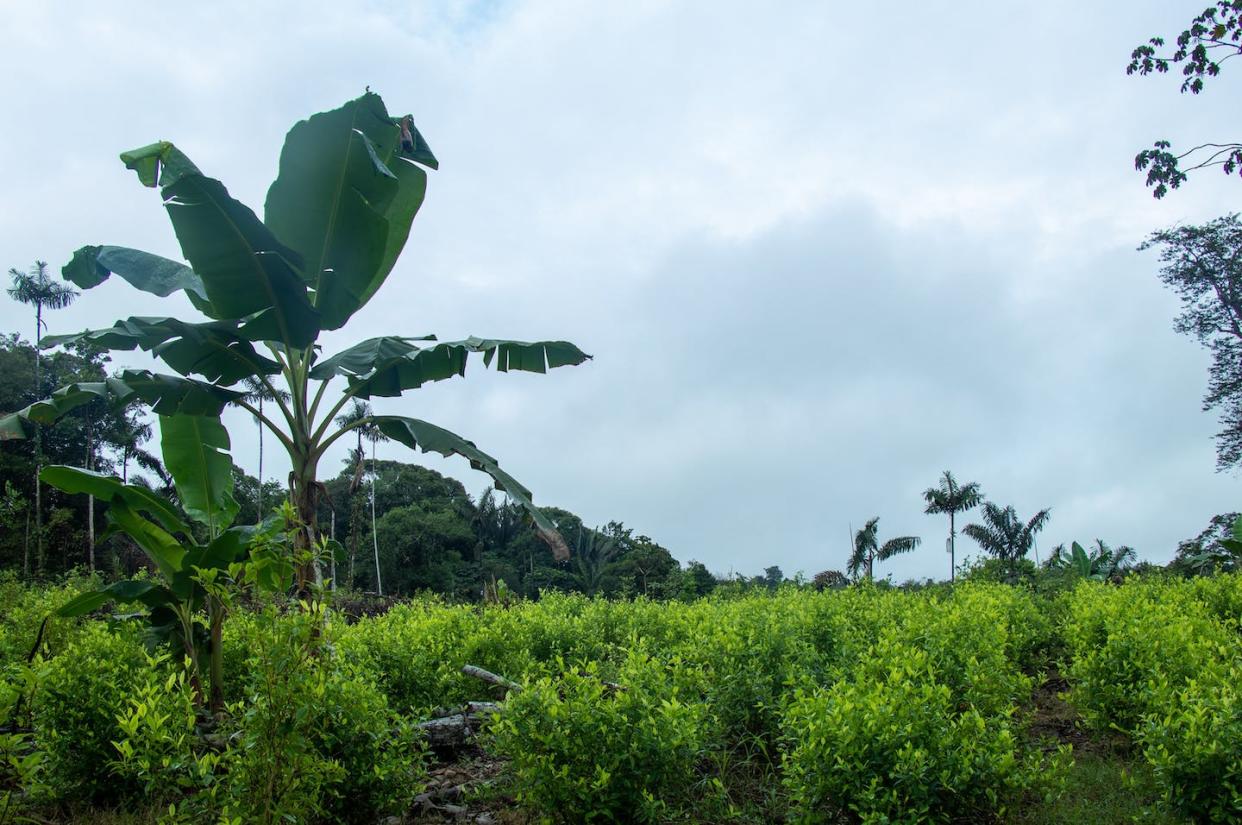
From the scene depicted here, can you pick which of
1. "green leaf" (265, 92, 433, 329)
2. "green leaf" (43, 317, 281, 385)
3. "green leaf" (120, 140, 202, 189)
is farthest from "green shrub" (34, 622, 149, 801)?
"green leaf" (120, 140, 202, 189)

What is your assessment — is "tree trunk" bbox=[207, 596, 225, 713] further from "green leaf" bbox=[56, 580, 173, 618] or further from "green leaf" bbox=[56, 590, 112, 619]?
"green leaf" bbox=[56, 590, 112, 619]

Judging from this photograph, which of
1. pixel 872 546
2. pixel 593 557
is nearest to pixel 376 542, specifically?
pixel 593 557

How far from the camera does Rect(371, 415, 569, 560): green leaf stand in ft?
22.0

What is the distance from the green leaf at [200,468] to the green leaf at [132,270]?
0.93 m

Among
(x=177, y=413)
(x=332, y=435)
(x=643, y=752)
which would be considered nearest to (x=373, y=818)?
(x=643, y=752)

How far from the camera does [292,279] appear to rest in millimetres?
5938

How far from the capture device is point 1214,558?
1842cm

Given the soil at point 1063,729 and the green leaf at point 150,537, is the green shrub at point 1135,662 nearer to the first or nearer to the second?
the soil at point 1063,729

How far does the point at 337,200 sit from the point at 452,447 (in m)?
2.05

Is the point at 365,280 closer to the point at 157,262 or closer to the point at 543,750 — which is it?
the point at 157,262

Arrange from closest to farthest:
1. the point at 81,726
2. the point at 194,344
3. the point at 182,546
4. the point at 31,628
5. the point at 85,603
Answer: the point at 81,726, the point at 85,603, the point at 182,546, the point at 194,344, the point at 31,628

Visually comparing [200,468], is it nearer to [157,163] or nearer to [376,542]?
[157,163]

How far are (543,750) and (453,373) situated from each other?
3858 mm

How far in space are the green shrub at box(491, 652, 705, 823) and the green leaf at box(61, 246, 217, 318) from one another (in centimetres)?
444
